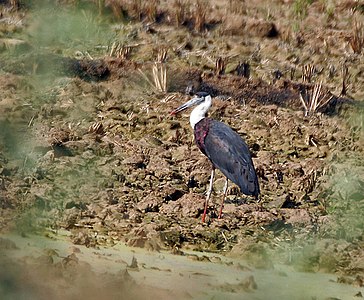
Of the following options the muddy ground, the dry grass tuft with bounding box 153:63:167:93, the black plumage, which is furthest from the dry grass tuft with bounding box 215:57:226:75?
the black plumage

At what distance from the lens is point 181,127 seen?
12500 mm

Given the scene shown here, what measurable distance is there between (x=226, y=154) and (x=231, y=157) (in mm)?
80

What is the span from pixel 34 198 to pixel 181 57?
588 centimetres

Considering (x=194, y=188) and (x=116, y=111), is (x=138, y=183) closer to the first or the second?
(x=194, y=188)

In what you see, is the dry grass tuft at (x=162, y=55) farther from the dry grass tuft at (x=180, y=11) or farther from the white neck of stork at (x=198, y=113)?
the white neck of stork at (x=198, y=113)

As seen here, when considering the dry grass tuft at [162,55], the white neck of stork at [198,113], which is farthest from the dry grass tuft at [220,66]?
the white neck of stork at [198,113]

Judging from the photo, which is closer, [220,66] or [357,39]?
[220,66]

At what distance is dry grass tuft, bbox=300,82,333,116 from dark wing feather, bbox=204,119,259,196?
2616 mm

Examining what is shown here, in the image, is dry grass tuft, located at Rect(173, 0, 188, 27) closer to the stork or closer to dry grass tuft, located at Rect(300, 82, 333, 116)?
dry grass tuft, located at Rect(300, 82, 333, 116)

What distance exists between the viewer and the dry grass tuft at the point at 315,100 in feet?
43.9

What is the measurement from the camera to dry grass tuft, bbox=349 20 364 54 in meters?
15.9

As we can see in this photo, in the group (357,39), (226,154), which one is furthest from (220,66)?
(226,154)

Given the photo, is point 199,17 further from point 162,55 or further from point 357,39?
point 162,55

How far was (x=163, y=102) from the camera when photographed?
42.7ft
